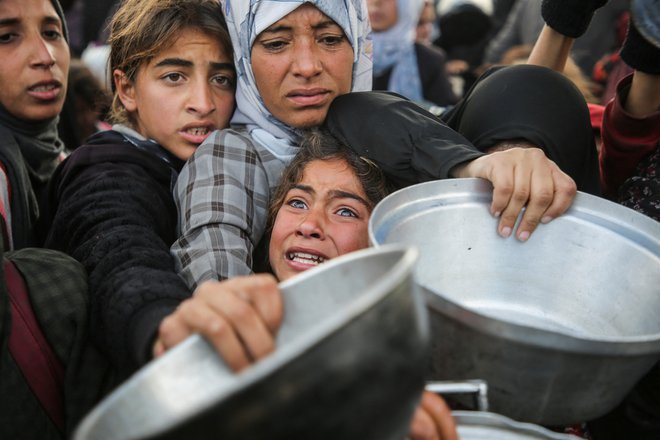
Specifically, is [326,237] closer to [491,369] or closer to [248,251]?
[248,251]

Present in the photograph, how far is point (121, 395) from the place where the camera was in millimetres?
684

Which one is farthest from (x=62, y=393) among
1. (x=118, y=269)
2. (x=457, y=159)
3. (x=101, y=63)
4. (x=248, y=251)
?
(x=101, y=63)


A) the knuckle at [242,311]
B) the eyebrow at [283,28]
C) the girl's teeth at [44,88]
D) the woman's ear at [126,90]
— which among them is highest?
the eyebrow at [283,28]

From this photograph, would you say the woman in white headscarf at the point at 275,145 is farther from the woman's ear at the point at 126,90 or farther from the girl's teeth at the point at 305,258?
the woman's ear at the point at 126,90

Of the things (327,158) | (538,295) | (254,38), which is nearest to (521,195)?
(538,295)

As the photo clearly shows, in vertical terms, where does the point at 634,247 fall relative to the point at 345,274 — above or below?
below

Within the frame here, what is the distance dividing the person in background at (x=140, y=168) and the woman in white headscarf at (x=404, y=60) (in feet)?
6.98

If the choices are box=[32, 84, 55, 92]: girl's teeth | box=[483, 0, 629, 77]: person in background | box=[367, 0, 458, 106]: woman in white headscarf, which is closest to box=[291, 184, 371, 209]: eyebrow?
box=[32, 84, 55, 92]: girl's teeth

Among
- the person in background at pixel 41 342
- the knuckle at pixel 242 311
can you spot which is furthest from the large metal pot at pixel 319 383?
the person in background at pixel 41 342

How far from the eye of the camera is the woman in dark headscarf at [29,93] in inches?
64.1

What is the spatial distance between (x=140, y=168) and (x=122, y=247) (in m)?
0.40

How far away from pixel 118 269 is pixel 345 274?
537mm

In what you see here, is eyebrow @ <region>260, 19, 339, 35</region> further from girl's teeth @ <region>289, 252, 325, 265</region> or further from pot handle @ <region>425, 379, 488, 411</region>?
pot handle @ <region>425, 379, 488, 411</region>

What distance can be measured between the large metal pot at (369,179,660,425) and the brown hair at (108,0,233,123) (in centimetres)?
89
